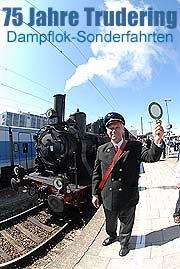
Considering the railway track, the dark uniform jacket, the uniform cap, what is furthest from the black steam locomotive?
the uniform cap

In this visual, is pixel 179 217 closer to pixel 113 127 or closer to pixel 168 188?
pixel 113 127

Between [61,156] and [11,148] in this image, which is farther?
[11,148]

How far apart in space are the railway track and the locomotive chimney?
2.87 m

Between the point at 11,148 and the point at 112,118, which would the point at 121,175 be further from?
the point at 11,148

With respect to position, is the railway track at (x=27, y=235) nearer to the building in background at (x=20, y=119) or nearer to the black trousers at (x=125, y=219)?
the black trousers at (x=125, y=219)

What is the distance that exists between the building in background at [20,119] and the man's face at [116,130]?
38.6 meters

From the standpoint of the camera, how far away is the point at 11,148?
12109 mm

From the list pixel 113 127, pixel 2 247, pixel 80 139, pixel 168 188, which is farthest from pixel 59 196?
pixel 168 188

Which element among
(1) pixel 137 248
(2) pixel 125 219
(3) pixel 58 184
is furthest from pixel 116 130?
(3) pixel 58 184

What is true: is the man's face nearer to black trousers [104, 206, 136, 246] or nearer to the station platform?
black trousers [104, 206, 136, 246]

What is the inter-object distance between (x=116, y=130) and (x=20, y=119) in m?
46.9

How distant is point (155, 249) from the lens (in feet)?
11.3

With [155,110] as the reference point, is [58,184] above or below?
below

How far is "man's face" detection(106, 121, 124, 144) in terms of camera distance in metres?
3.26
